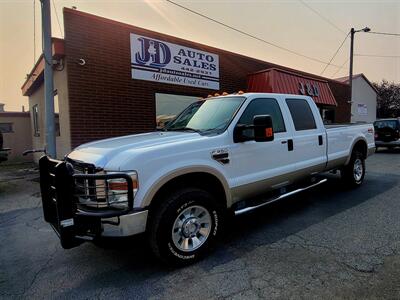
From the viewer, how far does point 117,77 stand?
8719 millimetres

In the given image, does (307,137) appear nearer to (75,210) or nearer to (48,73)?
(75,210)

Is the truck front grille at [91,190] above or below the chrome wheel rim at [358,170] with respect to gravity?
above

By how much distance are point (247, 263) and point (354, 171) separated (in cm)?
451

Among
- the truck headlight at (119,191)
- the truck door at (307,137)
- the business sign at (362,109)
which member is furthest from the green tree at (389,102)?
the truck headlight at (119,191)

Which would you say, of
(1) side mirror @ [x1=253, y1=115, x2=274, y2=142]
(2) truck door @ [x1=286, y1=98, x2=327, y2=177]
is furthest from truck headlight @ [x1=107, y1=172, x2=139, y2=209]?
(2) truck door @ [x1=286, y1=98, x2=327, y2=177]

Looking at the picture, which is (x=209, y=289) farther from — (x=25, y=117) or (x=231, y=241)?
(x=25, y=117)

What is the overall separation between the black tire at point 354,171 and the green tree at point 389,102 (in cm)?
3967

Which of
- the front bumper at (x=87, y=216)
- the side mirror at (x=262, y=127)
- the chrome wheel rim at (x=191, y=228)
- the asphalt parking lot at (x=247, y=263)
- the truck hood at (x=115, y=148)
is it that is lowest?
the asphalt parking lot at (x=247, y=263)

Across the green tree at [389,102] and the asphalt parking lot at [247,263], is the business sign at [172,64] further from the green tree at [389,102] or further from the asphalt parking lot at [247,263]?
the green tree at [389,102]

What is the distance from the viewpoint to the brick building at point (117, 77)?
26.3 ft

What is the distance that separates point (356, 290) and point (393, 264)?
0.80m

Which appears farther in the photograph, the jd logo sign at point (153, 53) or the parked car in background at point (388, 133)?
the parked car in background at point (388, 133)

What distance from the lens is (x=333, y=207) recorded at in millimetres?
5520

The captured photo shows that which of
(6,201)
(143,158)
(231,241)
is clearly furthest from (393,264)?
(6,201)
